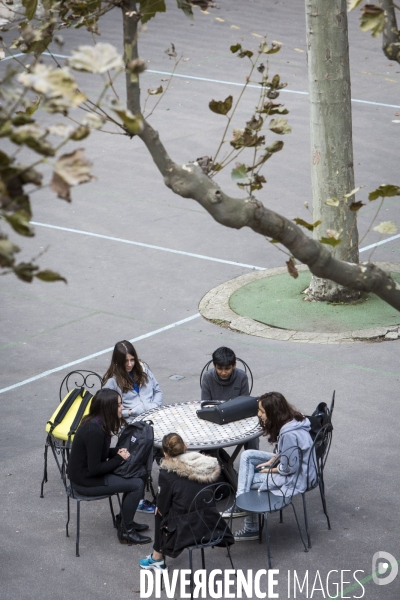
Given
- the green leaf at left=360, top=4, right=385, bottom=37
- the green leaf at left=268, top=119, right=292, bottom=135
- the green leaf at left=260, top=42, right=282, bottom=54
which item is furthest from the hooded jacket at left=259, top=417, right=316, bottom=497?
the green leaf at left=360, top=4, right=385, bottom=37

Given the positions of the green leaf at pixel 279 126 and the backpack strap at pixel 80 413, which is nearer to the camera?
the green leaf at pixel 279 126

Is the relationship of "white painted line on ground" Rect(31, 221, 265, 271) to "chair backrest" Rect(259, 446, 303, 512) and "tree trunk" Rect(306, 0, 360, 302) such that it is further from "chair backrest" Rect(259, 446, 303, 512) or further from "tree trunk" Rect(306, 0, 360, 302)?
"chair backrest" Rect(259, 446, 303, 512)

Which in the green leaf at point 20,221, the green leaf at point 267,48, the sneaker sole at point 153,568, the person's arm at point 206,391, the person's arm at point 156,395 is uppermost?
the green leaf at point 267,48

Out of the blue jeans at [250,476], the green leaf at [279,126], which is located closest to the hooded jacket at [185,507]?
the blue jeans at [250,476]

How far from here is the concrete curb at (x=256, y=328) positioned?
1225 cm

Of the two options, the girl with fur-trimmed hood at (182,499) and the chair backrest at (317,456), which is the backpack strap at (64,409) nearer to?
the girl with fur-trimmed hood at (182,499)

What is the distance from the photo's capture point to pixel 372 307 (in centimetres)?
1333

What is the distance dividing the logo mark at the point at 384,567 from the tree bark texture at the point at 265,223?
2.58 metres

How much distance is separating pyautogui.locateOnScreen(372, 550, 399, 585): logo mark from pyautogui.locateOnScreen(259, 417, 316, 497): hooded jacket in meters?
0.75

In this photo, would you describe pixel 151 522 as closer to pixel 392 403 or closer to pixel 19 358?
pixel 392 403

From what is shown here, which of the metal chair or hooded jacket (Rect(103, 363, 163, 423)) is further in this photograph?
hooded jacket (Rect(103, 363, 163, 423))

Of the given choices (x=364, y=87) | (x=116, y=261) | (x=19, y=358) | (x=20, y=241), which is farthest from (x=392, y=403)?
(x=364, y=87)

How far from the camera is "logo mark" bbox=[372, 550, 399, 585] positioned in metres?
7.18

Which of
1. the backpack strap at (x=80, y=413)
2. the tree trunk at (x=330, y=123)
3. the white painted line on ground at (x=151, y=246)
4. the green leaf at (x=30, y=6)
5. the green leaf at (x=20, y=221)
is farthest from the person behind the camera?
the white painted line on ground at (x=151, y=246)
